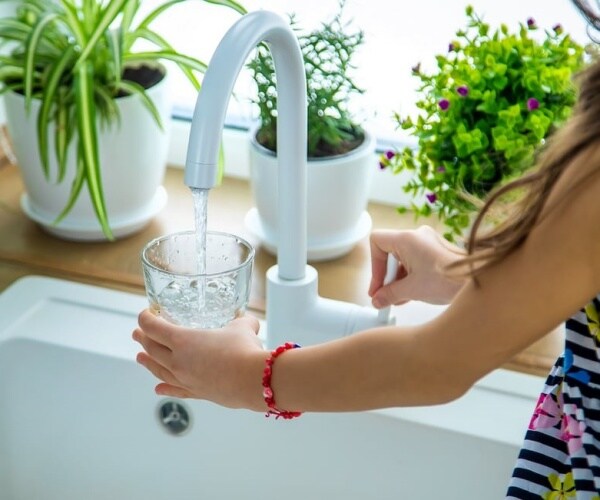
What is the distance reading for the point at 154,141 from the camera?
1332 mm

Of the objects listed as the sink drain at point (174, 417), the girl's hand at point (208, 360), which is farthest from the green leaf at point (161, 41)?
the girl's hand at point (208, 360)

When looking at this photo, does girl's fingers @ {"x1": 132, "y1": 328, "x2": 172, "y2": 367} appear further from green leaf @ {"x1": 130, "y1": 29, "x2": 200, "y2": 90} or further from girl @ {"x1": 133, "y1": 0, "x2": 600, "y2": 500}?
green leaf @ {"x1": 130, "y1": 29, "x2": 200, "y2": 90}

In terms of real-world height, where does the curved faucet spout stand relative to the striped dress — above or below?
above

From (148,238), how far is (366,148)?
32 cm

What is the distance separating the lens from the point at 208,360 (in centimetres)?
83

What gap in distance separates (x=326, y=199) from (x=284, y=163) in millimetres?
281

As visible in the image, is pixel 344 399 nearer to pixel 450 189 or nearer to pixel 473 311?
pixel 473 311

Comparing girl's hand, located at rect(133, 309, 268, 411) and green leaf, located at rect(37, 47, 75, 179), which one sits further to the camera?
green leaf, located at rect(37, 47, 75, 179)

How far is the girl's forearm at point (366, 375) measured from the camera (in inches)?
27.8

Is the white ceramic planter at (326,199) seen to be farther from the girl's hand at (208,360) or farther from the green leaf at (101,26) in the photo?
the girl's hand at (208,360)

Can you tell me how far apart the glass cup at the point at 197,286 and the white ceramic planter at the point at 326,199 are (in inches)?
11.1

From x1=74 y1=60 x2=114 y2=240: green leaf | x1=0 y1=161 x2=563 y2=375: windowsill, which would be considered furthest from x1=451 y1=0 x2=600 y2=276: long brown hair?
x1=74 y1=60 x2=114 y2=240: green leaf

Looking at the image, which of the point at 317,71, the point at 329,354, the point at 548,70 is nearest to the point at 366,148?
the point at 317,71

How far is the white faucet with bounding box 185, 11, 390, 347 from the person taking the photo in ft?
2.63
